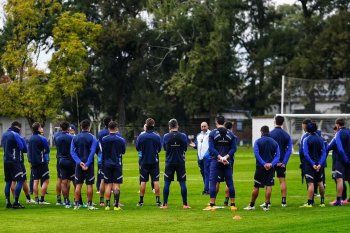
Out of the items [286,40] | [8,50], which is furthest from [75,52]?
[286,40]

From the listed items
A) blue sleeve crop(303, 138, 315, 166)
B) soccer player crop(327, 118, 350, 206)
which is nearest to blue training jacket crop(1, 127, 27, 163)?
blue sleeve crop(303, 138, 315, 166)

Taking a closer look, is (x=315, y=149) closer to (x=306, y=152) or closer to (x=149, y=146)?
(x=306, y=152)

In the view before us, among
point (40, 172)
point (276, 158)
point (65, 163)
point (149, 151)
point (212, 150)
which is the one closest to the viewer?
point (212, 150)

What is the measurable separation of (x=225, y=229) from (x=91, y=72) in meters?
62.7

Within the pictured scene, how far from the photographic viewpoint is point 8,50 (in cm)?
6962

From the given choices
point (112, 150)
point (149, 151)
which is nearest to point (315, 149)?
point (149, 151)

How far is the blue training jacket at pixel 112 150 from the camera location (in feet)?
63.7

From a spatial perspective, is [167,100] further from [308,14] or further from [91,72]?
[308,14]

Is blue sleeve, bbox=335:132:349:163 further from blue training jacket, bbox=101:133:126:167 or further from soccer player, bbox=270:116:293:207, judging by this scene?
blue training jacket, bbox=101:133:126:167

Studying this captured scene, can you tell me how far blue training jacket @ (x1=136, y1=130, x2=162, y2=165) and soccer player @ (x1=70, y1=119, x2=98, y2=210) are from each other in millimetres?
1149

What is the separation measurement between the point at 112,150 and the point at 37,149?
2.89m

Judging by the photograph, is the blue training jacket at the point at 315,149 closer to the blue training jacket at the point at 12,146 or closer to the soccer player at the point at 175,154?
the soccer player at the point at 175,154

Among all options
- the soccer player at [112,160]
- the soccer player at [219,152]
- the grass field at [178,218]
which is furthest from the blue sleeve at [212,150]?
the soccer player at [112,160]

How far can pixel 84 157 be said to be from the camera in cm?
1948
